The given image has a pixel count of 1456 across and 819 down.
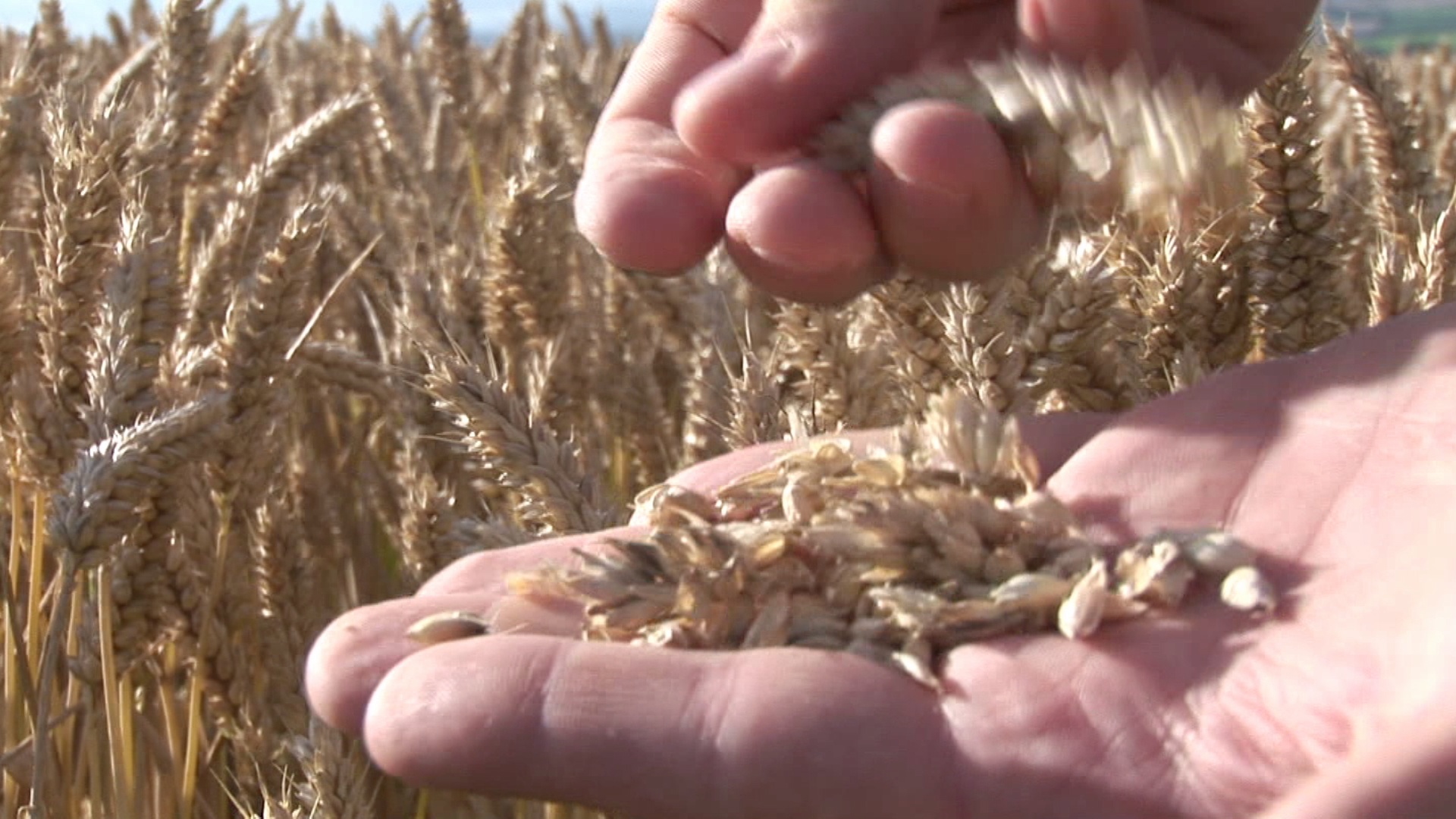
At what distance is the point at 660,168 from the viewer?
1561 mm

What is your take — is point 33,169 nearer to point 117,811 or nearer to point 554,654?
point 117,811

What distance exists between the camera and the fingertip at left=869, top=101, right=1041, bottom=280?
1438mm

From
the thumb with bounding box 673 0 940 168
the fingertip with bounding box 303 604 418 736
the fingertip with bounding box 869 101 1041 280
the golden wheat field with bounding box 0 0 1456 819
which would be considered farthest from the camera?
the golden wheat field with bounding box 0 0 1456 819

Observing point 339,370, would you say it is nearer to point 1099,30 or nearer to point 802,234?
point 802,234

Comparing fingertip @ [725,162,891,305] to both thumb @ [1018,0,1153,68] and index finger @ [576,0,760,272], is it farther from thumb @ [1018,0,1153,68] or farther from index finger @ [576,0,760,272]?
thumb @ [1018,0,1153,68]

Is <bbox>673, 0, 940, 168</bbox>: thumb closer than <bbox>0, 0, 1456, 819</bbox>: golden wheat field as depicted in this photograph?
Yes

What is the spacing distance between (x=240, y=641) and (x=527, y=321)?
635mm

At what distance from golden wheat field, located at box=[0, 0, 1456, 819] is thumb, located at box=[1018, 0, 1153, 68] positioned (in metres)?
0.19

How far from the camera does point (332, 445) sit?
2891mm

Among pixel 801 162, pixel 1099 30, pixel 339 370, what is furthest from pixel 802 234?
pixel 339 370

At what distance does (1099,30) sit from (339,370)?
1258 mm

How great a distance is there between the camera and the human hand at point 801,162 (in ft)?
4.83

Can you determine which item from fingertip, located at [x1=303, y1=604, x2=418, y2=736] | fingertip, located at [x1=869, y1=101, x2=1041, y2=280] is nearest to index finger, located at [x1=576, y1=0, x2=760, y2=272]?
fingertip, located at [x1=869, y1=101, x2=1041, y2=280]

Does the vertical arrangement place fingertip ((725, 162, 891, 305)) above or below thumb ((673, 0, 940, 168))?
below
